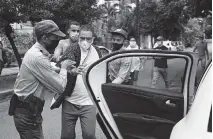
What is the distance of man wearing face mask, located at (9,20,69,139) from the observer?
11.0 ft

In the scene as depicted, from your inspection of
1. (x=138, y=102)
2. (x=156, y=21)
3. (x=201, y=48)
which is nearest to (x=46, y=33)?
(x=138, y=102)

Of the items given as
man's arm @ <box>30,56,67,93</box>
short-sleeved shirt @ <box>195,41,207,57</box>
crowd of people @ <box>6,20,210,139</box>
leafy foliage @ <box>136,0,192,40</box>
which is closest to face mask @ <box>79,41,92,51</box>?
crowd of people @ <box>6,20,210,139</box>

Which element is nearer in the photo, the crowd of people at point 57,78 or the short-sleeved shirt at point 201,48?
the crowd of people at point 57,78

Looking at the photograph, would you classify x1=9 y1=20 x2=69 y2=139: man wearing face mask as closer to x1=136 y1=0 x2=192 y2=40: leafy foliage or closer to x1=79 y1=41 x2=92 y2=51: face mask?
x1=79 y1=41 x2=92 y2=51: face mask

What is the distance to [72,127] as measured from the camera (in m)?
4.21

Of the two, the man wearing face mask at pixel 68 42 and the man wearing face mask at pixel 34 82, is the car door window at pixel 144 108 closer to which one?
the man wearing face mask at pixel 34 82

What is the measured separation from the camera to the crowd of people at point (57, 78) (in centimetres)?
339

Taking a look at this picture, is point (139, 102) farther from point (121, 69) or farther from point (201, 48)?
point (201, 48)

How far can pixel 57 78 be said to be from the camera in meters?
3.40

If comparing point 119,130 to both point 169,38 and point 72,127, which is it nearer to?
point 72,127

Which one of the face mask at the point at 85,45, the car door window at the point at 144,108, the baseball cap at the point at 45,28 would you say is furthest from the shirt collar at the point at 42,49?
the face mask at the point at 85,45

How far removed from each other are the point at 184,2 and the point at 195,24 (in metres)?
40.8

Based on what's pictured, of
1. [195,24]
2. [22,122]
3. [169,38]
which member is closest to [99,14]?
[22,122]

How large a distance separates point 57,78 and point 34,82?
0.21 meters
